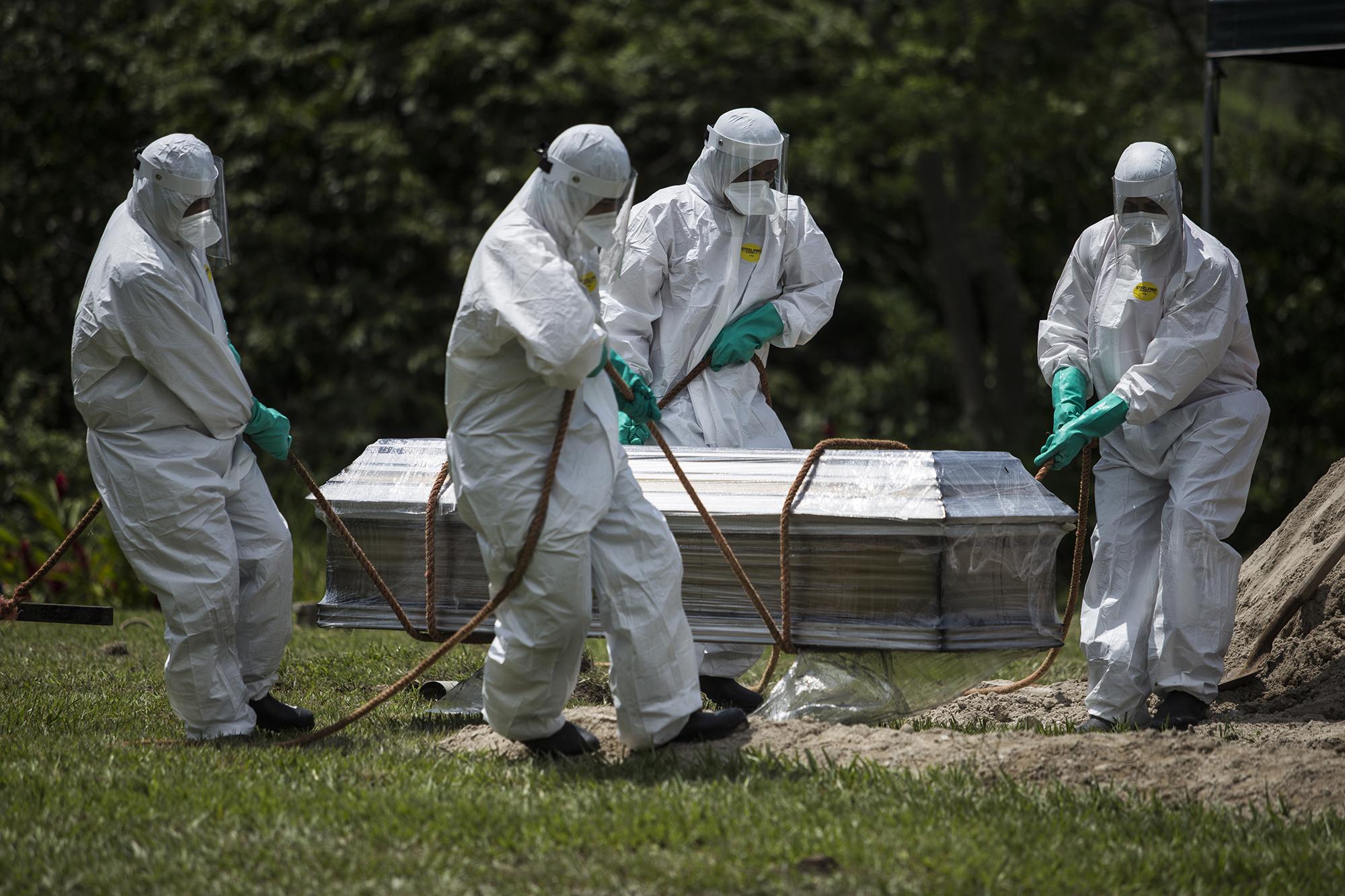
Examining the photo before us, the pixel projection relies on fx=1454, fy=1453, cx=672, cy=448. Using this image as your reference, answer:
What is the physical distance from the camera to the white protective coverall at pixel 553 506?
3.99 metres

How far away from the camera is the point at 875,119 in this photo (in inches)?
430

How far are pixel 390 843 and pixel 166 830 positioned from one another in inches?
22.7

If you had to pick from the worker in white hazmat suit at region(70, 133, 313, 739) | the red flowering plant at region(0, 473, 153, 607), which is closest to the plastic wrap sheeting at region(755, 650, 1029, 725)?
the worker in white hazmat suit at region(70, 133, 313, 739)

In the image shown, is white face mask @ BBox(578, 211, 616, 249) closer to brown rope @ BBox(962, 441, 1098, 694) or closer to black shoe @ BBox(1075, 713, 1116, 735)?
brown rope @ BBox(962, 441, 1098, 694)

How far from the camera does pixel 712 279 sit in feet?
17.5

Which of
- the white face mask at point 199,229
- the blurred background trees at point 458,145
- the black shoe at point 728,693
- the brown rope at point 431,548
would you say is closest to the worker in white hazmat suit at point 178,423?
the white face mask at point 199,229

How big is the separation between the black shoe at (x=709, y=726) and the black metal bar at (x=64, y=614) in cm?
194

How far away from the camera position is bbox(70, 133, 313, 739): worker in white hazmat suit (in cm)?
445

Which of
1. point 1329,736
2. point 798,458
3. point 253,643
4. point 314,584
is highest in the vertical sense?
point 798,458

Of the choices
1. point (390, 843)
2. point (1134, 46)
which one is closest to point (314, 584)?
point (390, 843)

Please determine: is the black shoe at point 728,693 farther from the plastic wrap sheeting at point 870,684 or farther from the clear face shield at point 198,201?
the clear face shield at point 198,201

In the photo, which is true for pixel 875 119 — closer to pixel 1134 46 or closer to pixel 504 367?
pixel 1134 46

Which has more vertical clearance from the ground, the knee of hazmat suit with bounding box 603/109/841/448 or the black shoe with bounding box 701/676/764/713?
the knee of hazmat suit with bounding box 603/109/841/448

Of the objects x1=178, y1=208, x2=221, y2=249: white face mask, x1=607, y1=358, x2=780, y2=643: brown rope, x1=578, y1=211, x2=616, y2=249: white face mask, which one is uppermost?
x1=578, y1=211, x2=616, y2=249: white face mask
